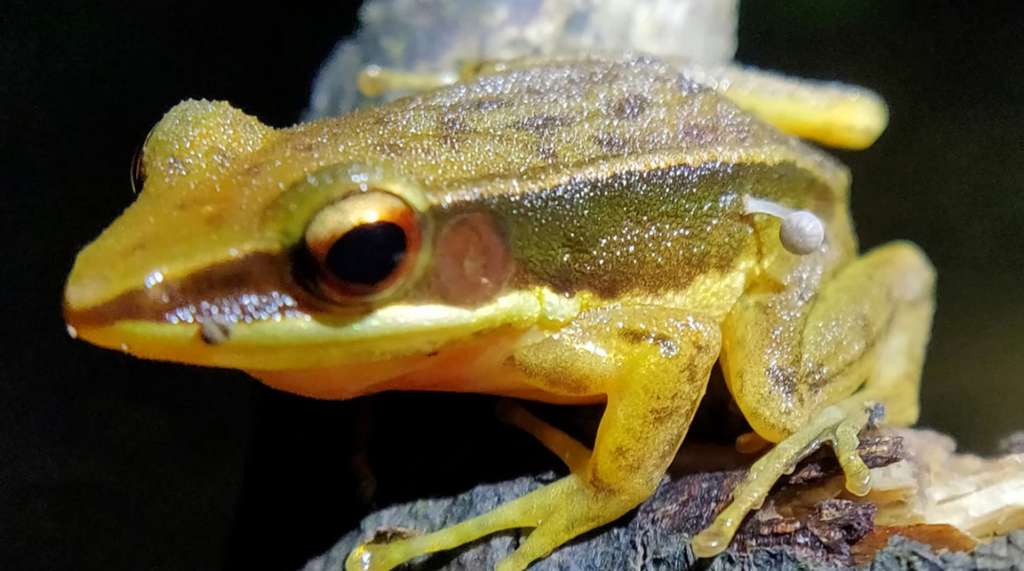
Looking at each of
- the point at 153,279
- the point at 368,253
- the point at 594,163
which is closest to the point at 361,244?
the point at 368,253

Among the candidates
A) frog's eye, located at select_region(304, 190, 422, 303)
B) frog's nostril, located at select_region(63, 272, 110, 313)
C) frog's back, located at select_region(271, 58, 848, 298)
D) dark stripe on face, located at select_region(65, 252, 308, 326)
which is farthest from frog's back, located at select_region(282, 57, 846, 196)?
frog's nostril, located at select_region(63, 272, 110, 313)

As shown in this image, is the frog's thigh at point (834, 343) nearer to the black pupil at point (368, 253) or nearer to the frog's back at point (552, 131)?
the frog's back at point (552, 131)

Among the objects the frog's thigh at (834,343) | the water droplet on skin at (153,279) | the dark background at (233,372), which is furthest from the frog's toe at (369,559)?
the frog's thigh at (834,343)

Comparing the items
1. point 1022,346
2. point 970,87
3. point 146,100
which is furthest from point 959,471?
point 146,100

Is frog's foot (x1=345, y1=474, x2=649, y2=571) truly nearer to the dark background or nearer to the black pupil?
the dark background

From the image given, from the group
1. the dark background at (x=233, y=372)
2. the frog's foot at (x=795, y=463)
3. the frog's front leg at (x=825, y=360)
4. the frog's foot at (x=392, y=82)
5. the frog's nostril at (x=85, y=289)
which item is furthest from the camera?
the frog's foot at (x=392, y=82)

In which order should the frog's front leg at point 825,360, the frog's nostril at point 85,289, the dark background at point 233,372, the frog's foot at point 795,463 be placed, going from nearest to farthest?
the frog's nostril at point 85,289 → the frog's foot at point 795,463 → the frog's front leg at point 825,360 → the dark background at point 233,372

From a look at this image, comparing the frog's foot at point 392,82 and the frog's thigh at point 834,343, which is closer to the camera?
the frog's thigh at point 834,343
